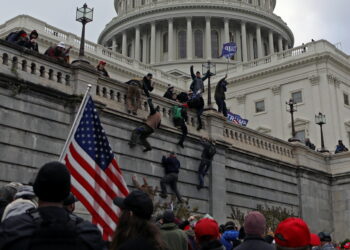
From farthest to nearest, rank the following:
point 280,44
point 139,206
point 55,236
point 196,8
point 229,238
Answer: point 280,44
point 196,8
point 229,238
point 139,206
point 55,236

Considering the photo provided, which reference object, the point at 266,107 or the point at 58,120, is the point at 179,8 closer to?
the point at 266,107

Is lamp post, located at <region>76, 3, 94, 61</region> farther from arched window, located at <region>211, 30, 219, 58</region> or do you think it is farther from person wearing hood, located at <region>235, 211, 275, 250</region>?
arched window, located at <region>211, 30, 219, 58</region>

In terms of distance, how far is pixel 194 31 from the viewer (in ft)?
269

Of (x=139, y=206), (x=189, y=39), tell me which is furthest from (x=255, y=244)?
(x=189, y=39)

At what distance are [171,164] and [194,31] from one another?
65525mm

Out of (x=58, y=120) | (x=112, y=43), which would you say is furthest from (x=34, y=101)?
(x=112, y=43)

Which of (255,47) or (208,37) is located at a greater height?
(255,47)

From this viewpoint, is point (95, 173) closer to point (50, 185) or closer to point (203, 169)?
point (50, 185)

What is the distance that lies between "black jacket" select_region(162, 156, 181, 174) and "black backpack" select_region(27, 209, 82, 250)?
1506 cm

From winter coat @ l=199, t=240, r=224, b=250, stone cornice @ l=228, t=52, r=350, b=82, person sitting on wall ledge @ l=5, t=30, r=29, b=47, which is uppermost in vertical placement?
stone cornice @ l=228, t=52, r=350, b=82

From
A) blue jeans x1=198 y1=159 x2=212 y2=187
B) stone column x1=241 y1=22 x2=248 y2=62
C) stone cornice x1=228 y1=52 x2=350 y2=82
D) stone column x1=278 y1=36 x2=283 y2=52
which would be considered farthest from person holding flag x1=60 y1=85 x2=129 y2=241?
stone column x1=278 y1=36 x2=283 y2=52

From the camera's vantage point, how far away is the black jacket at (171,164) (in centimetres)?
1853

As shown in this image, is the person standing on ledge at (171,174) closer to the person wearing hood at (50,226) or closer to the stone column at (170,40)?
the person wearing hood at (50,226)

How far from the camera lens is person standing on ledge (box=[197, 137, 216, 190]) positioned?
798 inches
